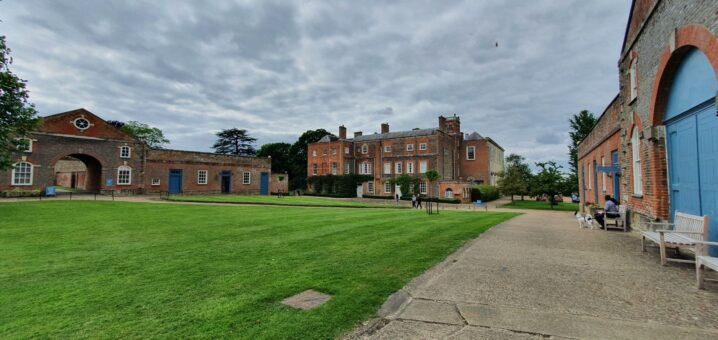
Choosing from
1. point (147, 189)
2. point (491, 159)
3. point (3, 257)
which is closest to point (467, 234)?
point (3, 257)

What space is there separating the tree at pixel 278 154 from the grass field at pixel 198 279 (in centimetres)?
6068

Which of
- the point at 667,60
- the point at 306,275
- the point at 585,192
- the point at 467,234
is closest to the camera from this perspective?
the point at 306,275

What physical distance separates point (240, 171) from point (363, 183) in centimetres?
1802

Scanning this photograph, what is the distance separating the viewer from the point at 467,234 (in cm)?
938

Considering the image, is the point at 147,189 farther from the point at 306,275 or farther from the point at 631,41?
the point at 631,41

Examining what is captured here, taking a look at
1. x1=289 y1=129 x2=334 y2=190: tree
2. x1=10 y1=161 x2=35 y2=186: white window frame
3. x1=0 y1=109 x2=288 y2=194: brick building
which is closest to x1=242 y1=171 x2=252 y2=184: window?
x1=0 y1=109 x2=288 y2=194: brick building

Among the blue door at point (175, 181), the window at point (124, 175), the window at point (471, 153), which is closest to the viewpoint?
the window at point (124, 175)

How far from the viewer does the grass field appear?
329 centimetres

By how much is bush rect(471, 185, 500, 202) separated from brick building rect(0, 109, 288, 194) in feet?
92.4

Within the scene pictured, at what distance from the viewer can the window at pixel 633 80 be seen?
1028 centimetres

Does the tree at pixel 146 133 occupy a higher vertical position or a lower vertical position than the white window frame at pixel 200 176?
higher

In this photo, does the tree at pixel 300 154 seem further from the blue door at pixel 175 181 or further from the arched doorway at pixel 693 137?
the arched doorway at pixel 693 137

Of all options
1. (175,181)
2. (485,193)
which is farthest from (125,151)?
(485,193)

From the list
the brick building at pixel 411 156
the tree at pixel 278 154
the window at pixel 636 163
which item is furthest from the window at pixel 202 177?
the window at pixel 636 163
